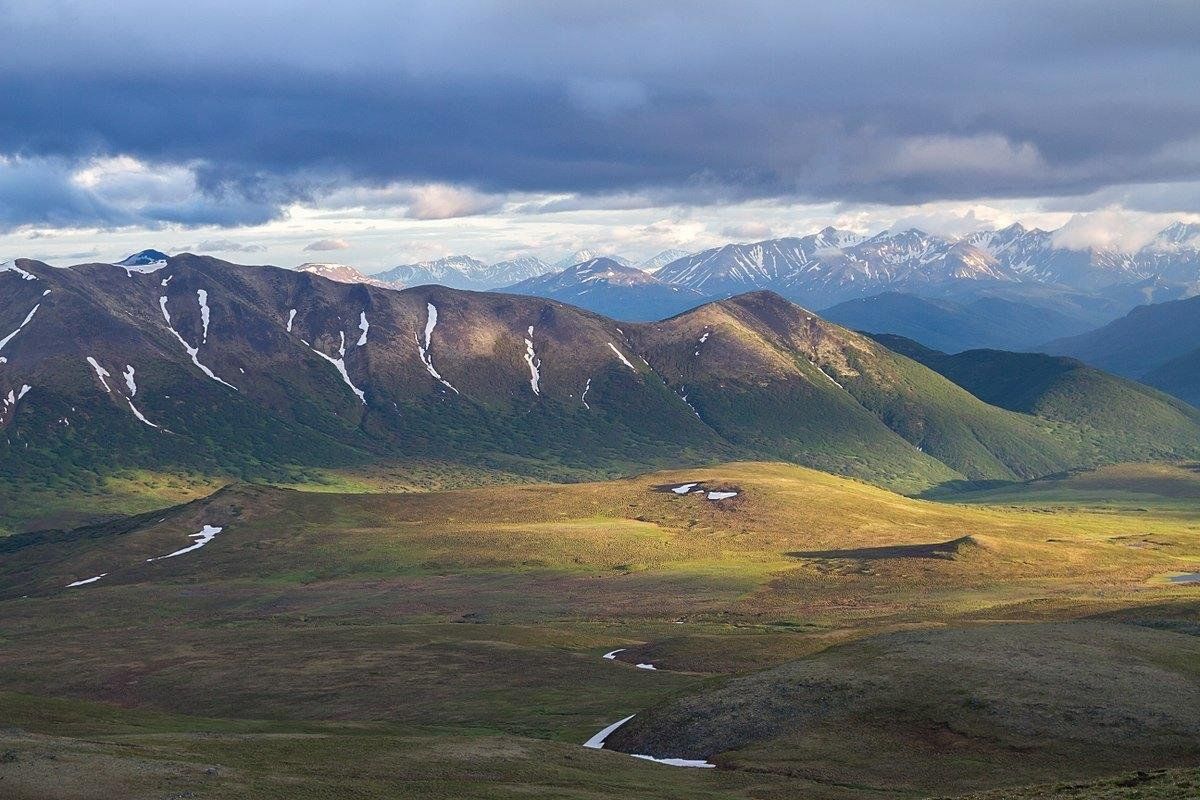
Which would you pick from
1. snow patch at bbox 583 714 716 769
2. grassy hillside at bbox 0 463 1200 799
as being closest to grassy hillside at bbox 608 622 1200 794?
grassy hillside at bbox 0 463 1200 799

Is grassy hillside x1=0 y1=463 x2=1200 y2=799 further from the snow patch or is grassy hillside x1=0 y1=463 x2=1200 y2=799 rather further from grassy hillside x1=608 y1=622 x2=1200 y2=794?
the snow patch

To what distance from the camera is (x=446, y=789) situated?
222 ft

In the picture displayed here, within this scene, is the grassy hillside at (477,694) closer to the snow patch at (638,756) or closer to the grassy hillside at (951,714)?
the grassy hillside at (951,714)

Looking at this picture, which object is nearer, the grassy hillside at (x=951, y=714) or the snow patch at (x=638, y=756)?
the grassy hillside at (x=951, y=714)

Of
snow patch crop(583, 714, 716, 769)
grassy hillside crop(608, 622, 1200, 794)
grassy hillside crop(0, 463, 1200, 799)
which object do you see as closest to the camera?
grassy hillside crop(0, 463, 1200, 799)

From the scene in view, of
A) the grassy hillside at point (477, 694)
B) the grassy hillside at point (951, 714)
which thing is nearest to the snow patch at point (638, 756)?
the grassy hillside at point (951, 714)

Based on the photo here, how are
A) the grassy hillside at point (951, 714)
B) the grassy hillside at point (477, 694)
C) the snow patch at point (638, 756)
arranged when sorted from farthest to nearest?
the snow patch at point (638, 756), the grassy hillside at point (951, 714), the grassy hillside at point (477, 694)

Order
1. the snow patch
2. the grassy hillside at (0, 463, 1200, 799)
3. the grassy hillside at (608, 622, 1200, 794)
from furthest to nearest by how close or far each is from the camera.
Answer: the snow patch < the grassy hillside at (608, 622, 1200, 794) < the grassy hillside at (0, 463, 1200, 799)

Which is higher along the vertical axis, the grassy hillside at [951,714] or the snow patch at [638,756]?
the grassy hillside at [951,714]

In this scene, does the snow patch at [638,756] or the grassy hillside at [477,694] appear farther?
the snow patch at [638,756]

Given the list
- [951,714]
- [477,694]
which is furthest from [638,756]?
[477,694]

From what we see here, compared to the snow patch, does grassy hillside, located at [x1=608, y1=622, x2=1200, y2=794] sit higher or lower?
higher

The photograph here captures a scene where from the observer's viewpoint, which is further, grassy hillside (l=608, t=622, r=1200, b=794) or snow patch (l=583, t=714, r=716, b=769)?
snow patch (l=583, t=714, r=716, b=769)

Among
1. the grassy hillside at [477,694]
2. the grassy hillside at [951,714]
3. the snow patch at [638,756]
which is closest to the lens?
the grassy hillside at [477,694]
